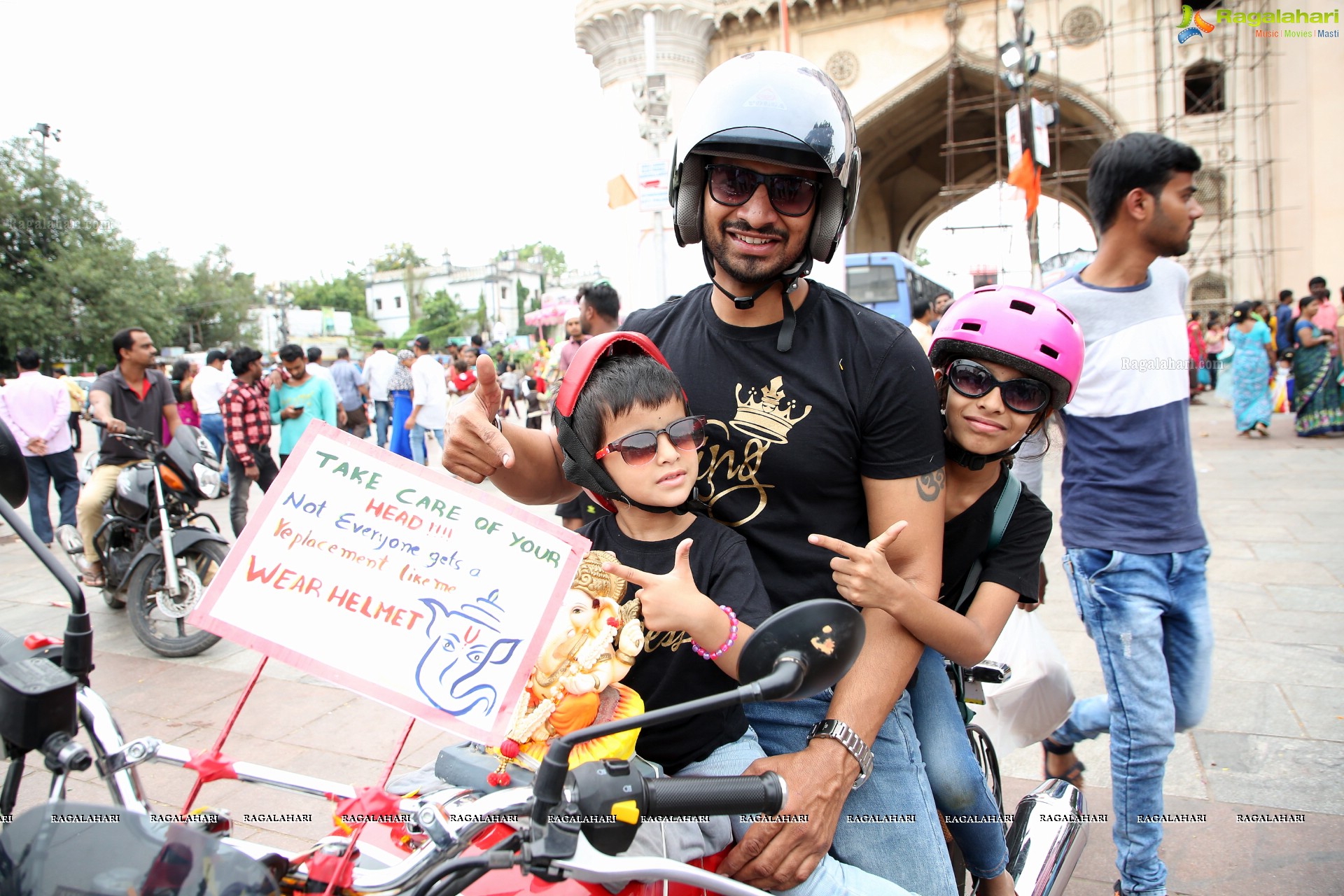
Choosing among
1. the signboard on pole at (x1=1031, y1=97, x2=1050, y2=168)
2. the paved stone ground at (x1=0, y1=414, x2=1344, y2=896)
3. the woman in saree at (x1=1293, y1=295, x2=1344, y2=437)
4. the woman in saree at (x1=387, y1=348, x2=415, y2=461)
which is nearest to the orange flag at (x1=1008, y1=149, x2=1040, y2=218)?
the signboard on pole at (x1=1031, y1=97, x2=1050, y2=168)

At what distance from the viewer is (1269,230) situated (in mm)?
20375

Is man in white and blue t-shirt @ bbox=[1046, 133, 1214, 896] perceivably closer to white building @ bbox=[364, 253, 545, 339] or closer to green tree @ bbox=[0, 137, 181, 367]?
green tree @ bbox=[0, 137, 181, 367]

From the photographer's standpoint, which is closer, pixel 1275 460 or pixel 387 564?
pixel 387 564

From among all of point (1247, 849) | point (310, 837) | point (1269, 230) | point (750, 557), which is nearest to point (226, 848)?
point (750, 557)

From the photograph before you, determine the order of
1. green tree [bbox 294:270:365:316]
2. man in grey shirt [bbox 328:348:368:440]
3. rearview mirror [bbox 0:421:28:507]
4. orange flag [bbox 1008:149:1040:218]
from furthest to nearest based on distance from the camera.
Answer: green tree [bbox 294:270:365:316] < man in grey shirt [bbox 328:348:368:440] < orange flag [bbox 1008:149:1040:218] < rearview mirror [bbox 0:421:28:507]

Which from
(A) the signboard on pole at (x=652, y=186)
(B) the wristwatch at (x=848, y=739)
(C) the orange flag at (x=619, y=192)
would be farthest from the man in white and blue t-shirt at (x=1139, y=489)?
(C) the orange flag at (x=619, y=192)

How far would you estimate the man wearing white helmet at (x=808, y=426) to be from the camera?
5.86 feet

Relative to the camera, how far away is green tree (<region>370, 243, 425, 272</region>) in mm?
93938

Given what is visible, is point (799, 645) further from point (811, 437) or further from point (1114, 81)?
point (1114, 81)

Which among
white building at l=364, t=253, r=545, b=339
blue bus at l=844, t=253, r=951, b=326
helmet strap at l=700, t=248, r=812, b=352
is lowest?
helmet strap at l=700, t=248, r=812, b=352

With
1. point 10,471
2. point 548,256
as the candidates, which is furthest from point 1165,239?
point 548,256

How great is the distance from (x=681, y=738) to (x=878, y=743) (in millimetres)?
521

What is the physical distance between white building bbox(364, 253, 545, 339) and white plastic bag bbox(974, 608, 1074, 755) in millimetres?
73244

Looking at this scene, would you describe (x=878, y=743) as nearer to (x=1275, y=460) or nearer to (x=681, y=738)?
(x=681, y=738)
